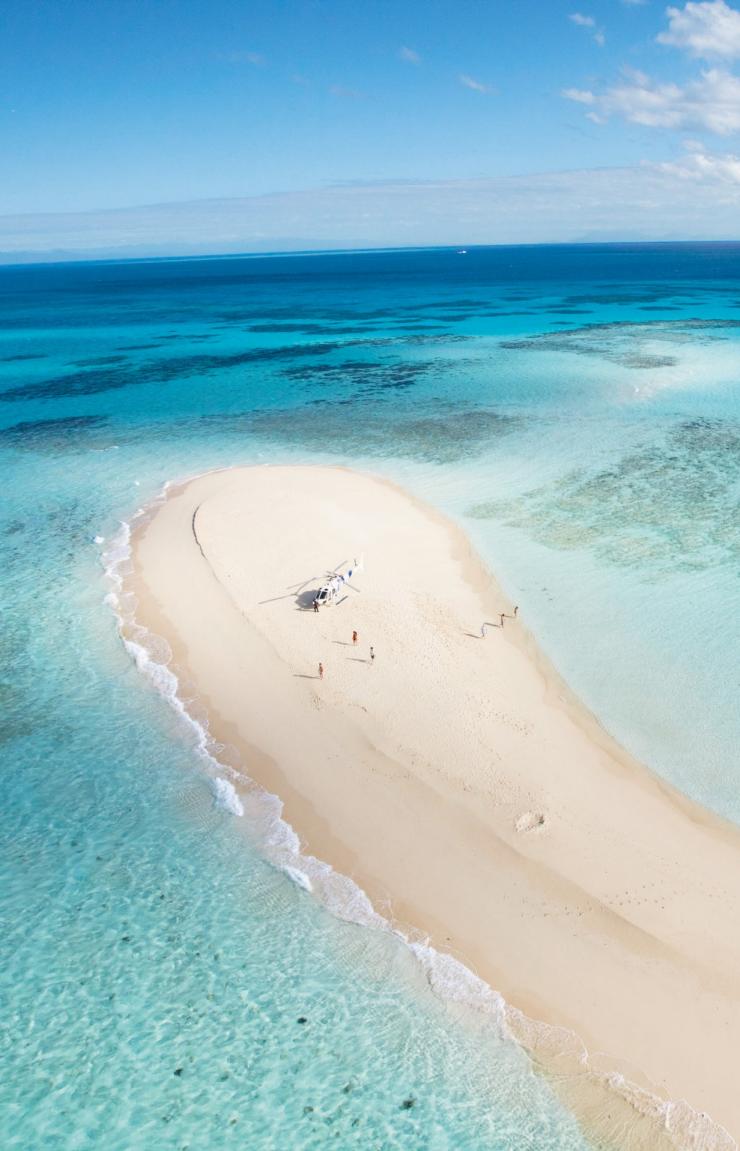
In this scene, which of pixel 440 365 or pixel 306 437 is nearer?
pixel 306 437

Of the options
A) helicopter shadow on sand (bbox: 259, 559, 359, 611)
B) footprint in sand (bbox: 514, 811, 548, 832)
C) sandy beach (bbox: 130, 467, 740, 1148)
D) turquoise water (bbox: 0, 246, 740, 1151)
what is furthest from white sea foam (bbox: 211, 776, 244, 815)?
helicopter shadow on sand (bbox: 259, 559, 359, 611)

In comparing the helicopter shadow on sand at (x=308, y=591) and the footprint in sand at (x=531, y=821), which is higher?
the helicopter shadow on sand at (x=308, y=591)

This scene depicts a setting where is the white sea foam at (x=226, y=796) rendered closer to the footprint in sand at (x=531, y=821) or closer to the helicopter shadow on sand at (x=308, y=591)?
the footprint in sand at (x=531, y=821)

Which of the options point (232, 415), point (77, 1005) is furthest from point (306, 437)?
point (77, 1005)

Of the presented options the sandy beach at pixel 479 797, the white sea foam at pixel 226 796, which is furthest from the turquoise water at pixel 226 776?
the sandy beach at pixel 479 797

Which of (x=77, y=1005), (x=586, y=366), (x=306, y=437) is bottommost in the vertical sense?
(x=77, y=1005)

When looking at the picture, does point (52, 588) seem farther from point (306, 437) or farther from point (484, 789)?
point (306, 437)

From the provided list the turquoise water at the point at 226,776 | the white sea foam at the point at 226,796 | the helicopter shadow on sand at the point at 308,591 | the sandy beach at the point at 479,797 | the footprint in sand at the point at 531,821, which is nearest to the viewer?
the turquoise water at the point at 226,776

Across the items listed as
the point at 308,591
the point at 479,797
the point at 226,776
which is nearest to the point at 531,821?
the point at 479,797
